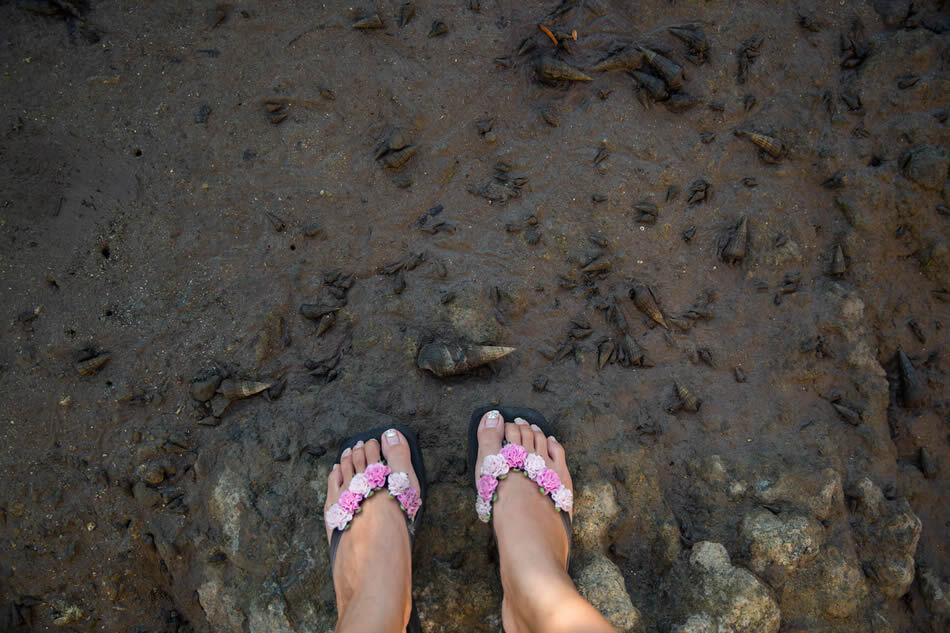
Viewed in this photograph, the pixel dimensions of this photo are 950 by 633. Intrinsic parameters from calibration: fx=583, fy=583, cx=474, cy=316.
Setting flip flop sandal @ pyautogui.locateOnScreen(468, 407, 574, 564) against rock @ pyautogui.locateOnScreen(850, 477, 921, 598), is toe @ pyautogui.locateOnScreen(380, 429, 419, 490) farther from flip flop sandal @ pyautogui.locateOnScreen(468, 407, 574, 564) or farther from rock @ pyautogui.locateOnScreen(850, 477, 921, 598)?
rock @ pyautogui.locateOnScreen(850, 477, 921, 598)

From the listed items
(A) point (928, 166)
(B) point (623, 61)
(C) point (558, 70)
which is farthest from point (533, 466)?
(A) point (928, 166)

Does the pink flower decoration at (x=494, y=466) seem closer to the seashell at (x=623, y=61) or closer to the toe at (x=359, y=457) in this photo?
the toe at (x=359, y=457)

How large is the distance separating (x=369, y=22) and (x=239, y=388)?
2.00 metres

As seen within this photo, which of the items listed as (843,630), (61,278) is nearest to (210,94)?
(61,278)

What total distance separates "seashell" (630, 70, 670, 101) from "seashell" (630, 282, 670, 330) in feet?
3.41

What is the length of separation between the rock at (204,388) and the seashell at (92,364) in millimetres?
422

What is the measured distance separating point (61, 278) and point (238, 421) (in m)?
1.14

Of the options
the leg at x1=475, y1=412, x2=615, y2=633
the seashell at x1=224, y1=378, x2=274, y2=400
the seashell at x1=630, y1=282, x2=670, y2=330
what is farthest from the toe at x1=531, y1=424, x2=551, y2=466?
the seashell at x1=224, y1=378, x2=274, y2=400

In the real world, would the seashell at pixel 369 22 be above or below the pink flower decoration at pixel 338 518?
above

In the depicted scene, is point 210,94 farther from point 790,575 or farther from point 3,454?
point 790,575

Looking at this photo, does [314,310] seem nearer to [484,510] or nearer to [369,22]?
[484,510]

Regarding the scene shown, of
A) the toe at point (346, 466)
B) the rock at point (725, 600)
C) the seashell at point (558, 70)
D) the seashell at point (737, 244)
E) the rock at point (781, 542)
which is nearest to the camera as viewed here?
the rock at point (725, 600)

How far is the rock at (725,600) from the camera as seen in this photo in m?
2.45

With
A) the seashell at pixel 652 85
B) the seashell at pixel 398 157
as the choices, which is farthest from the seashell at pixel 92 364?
the seashell at pixel 652 85
